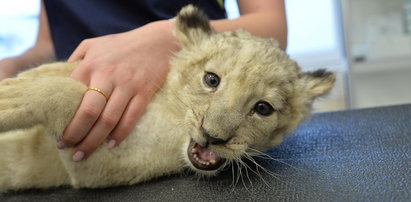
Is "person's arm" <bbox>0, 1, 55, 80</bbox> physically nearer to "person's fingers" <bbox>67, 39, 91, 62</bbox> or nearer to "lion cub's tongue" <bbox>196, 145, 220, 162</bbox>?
"person's fingers" <bbox>67, 39, 91, 62</bbox>

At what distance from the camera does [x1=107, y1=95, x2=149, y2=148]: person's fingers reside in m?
1.28

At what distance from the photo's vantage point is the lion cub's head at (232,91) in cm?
123

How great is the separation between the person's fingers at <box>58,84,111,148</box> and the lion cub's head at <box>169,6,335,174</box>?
281mm

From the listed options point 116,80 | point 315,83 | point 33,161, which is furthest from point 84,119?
point 315,83

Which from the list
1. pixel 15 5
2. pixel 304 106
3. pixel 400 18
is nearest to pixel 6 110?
pixel 304 106

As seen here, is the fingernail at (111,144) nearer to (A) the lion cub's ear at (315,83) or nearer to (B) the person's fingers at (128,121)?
(B) the person's fingers at (128,121)

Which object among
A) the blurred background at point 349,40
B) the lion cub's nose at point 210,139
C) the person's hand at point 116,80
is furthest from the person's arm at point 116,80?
the blurred background at point 349,40

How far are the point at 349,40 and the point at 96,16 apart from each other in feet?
7.66

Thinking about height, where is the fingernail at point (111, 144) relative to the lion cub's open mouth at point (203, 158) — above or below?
above

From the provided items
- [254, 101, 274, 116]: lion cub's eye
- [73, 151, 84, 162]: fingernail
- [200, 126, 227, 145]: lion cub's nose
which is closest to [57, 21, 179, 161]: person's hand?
[73, 151, 84, 162]: fingernail

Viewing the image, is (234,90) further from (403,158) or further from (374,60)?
(374,60)

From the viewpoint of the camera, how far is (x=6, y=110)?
1134 mm

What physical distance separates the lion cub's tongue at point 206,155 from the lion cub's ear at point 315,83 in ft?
1.44

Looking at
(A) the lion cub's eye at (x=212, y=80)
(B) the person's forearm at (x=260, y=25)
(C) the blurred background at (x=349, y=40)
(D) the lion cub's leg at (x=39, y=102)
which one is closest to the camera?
(D) the lion cub's leg at (x=39, y=102)
